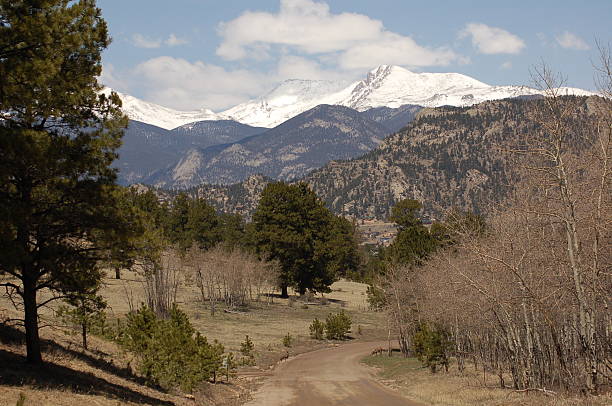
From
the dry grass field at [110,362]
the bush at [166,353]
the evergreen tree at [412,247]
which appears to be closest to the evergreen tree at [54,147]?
the dry grass field at [110,362]

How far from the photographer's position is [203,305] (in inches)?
2461

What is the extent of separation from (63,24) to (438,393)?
2174 centimetres

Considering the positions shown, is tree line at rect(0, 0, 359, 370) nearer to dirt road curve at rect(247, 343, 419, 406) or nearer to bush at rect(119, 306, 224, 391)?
bush at rect(119, 306, 224, 391)

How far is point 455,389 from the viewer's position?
27719 millimetres

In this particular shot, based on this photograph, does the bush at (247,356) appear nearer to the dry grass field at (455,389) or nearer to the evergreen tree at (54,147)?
the dry grass field at (455,389)

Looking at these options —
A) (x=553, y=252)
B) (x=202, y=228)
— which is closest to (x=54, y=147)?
(x=553, y=252)

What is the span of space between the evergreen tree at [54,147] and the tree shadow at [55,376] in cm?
74

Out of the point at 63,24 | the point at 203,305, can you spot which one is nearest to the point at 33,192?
the point at 63,24

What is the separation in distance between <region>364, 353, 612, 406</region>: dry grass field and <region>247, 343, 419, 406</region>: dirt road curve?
113cm

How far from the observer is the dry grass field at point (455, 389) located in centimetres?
1886

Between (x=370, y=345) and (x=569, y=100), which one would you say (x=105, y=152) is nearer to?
(x=569, y=100)

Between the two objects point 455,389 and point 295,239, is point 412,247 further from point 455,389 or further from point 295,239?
point 455,389

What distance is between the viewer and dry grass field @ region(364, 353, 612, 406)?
18.9m

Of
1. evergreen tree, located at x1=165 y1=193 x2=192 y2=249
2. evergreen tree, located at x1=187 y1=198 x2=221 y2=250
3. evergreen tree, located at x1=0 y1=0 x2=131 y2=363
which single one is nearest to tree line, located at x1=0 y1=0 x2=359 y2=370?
evergreen tree, located at x1=0 y1=0 x2=131 y2=363
